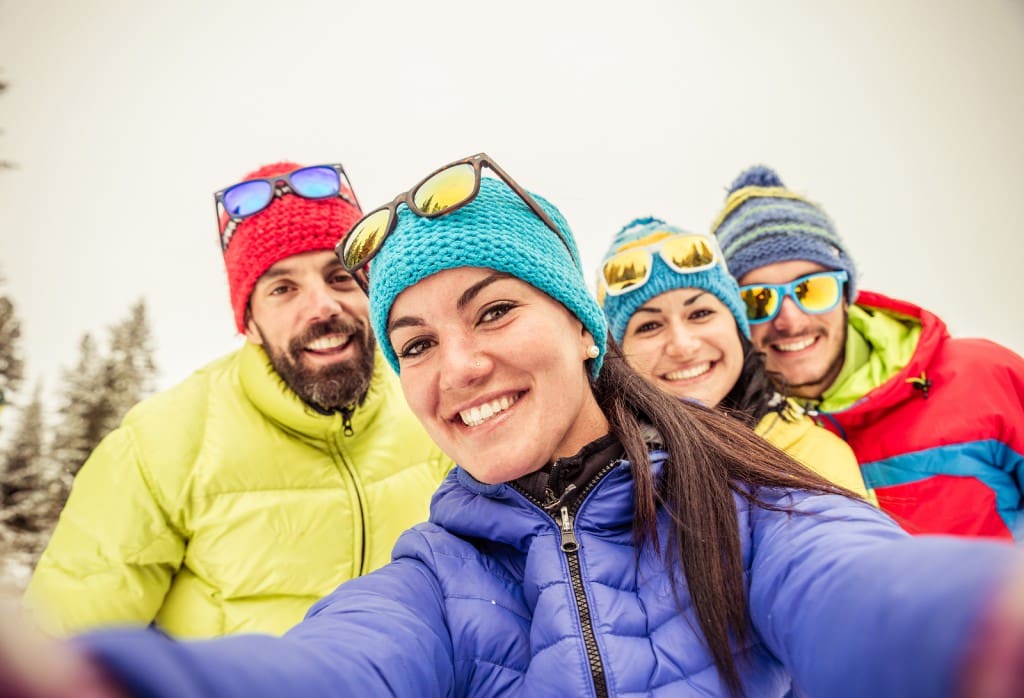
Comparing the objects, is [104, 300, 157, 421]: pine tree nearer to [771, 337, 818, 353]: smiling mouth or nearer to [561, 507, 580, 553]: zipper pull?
[771, 337, 818, 353]: smiling mouth

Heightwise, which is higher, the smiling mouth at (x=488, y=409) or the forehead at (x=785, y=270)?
the forehead at (x=785, y=270)

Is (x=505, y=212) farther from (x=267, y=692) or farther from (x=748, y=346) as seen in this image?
(x=748, y=346)

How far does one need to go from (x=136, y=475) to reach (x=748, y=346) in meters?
3.20

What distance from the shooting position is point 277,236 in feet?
10.3

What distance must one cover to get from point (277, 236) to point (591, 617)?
2.62 m

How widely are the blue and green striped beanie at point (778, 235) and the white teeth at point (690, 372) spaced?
93 cm

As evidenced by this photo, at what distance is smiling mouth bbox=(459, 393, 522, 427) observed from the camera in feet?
5.40

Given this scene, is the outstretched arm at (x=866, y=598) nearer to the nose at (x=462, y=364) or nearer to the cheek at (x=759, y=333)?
the nose at (x=462, y=364)

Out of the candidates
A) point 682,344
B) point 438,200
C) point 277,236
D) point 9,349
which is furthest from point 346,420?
point 9,349

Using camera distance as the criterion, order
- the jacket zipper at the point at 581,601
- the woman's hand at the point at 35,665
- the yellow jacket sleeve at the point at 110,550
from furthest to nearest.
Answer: the yellow jacket sleeve at the point at 110,550 < the jacket zipper at the point at 581,601 < the woman's hand at the point at 35,665

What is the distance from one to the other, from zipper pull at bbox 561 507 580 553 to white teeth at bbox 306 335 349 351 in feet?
6.29

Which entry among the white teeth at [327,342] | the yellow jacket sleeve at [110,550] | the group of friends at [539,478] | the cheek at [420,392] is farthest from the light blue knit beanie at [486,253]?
the yellow jacket sleeve at [110,550]

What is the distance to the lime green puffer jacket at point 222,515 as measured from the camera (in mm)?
2590

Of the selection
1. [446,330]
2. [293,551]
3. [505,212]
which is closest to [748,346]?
[505,212]
